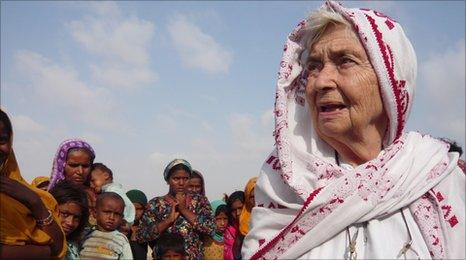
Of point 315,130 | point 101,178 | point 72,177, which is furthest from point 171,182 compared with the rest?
point 315,130

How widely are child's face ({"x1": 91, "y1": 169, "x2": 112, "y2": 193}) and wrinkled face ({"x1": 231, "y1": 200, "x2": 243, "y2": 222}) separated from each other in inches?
86.9

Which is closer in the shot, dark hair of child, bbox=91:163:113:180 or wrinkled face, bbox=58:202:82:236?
wrinkled face, bbox=58:202:82:236

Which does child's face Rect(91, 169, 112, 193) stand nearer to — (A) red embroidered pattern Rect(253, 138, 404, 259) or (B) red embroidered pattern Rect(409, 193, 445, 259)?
(A) red embroidered pattern Rect(253, 138, 404, 259)

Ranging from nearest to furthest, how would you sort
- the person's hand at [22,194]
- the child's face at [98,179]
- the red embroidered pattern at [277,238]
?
the red embroidered pattern at [277,238]
the person's hand at [22,194]
the child's face at [98,179]

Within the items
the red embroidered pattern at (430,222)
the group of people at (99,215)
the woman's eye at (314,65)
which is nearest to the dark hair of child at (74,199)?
the group of people at (99,215)

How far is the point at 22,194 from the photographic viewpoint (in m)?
2.77

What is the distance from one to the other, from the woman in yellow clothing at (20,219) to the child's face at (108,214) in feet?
6.83

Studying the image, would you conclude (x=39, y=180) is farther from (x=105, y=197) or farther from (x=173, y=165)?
(x=173, y=165)

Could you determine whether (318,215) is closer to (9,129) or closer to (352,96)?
(352,96)

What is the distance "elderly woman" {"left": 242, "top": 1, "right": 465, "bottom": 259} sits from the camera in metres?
2.01

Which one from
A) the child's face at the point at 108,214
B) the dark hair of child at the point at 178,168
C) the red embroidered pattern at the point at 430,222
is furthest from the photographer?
the dark hair of child at the point at 178,168

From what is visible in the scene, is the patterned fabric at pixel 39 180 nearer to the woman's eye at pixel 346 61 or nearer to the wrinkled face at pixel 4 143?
the wrinkled face at pixel 4 143

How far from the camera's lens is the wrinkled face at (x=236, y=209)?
785 centimetres

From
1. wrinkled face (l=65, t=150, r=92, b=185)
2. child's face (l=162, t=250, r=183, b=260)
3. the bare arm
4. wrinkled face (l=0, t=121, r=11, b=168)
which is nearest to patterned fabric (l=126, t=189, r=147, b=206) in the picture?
wrinkled face (l=65, t=150, r=92, b=185)
